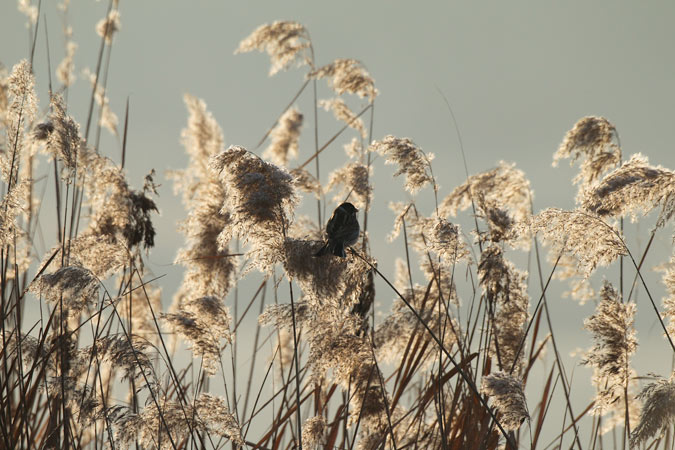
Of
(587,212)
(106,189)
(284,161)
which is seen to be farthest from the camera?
(284,161)

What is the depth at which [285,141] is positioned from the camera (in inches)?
205

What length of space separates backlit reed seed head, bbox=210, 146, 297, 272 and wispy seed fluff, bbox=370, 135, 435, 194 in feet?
3.42

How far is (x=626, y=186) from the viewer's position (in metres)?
2.82

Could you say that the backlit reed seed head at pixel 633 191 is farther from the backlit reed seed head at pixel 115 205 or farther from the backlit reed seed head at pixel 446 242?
the backlit reed seed head at pixel 115 205

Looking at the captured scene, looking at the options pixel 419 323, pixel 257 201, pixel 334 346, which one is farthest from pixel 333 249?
pixel 419 323

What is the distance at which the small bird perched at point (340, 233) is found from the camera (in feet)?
8.46

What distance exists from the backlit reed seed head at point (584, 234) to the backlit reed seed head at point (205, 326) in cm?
138

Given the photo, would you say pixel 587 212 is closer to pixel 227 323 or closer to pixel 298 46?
pixel 227 323

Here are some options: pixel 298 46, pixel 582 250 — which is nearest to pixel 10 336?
pixel 582 250

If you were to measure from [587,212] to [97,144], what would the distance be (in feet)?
9.33

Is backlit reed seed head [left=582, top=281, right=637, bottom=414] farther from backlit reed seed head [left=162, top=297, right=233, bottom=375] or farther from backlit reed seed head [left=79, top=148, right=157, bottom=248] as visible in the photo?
backlit reed seed head [left=79, top=148, right=157, bottom=248]

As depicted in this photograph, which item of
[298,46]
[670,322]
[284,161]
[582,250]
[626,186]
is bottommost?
[670,322]

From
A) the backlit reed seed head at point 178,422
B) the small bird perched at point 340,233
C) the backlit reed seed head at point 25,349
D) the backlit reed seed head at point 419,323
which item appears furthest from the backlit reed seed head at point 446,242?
the backlit reed seed head at point 25,349

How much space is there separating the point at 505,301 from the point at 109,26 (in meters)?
3.20
